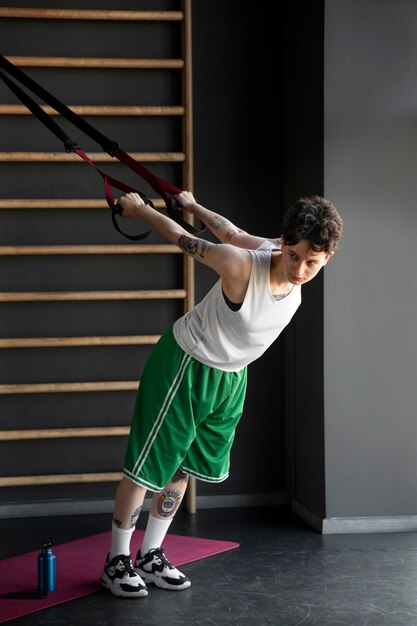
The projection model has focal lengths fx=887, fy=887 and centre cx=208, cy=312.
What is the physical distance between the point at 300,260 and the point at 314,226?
12 centimetres

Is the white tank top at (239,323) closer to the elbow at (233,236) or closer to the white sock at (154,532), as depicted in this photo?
the elbow at (233,236)

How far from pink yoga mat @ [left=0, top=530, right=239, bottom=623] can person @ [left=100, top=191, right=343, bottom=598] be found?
150 mm

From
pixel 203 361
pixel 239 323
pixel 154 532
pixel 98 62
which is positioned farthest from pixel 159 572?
pixel 98 62

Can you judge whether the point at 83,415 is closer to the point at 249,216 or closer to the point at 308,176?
the point at 249,216

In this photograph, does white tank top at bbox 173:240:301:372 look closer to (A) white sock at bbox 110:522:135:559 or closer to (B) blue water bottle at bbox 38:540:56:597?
(A) white sock at bbox 110:522:135:559

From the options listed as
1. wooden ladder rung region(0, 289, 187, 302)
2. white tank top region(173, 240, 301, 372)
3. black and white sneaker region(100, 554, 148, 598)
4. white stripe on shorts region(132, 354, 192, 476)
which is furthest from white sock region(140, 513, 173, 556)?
wooden ladder rung region(0, 289, 187, 302)

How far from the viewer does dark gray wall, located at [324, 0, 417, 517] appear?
162 inches

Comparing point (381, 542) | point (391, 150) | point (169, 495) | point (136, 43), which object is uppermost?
point (136, 43)

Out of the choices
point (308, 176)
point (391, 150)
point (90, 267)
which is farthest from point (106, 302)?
point (391, 150)

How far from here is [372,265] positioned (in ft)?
13.7

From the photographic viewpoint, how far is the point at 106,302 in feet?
15.0

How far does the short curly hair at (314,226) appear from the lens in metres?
2.83

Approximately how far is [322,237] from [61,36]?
2.29 m

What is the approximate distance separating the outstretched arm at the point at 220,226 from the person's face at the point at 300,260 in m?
0.30
